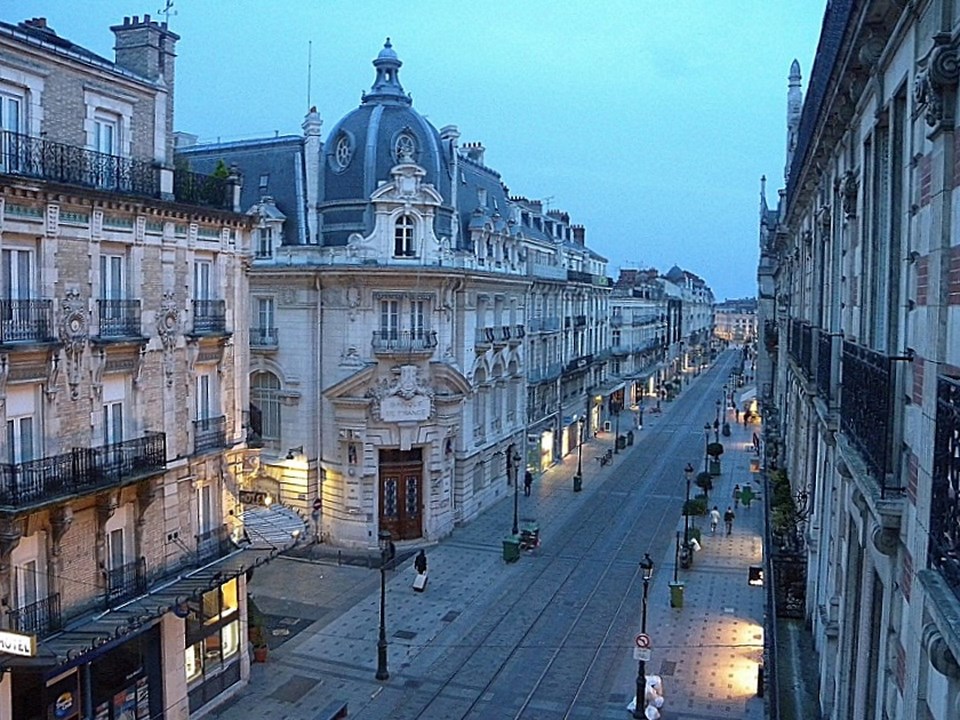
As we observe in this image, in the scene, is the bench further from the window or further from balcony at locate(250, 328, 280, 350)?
balcony at locate(250, 328, 280, 350)

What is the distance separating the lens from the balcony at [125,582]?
61.4 feet

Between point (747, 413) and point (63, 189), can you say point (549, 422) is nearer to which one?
point (747, 413)

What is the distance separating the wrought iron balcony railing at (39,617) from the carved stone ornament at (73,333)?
13.2 feet

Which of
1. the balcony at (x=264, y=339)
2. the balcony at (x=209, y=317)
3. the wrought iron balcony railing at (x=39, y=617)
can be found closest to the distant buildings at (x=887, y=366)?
the wrought iron balcony railing at (x=39, y=617)

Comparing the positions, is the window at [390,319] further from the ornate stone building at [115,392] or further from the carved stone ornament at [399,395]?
the ornate stone building at [115,392]

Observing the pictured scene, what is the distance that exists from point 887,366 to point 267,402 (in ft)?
108

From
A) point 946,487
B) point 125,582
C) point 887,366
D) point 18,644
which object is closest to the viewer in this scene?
point 946,487

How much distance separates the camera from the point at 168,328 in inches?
817

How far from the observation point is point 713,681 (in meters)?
24.1

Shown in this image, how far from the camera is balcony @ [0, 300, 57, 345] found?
16.4 meters

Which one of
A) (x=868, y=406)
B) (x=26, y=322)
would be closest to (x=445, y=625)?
(x=26, y=322)

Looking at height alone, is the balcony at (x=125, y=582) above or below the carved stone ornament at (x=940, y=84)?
below

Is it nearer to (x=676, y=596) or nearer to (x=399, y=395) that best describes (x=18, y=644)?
(x=676, y=596)

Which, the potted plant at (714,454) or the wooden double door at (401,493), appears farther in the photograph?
the potted plant at (714,454)
